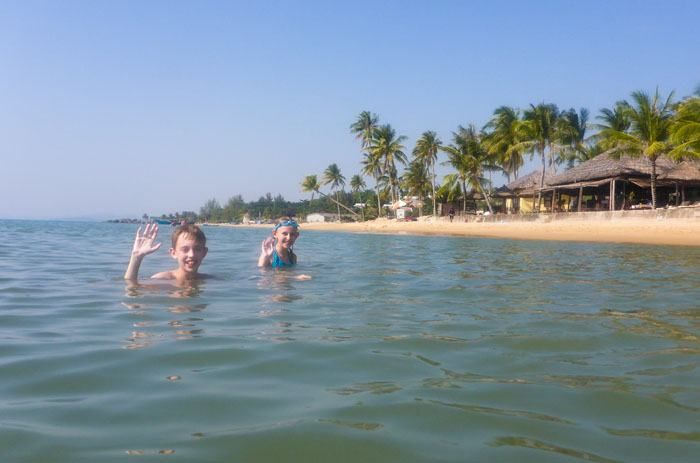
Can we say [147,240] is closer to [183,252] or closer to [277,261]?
[183,252]

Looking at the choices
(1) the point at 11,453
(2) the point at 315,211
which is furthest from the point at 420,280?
(2) the point at 315,211

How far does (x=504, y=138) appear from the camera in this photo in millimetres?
41344

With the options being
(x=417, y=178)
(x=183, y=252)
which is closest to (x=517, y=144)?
(x=417, y=178)

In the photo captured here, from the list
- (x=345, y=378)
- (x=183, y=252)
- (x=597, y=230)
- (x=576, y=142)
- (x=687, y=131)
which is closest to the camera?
(x=345, y=378)

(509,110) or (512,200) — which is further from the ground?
(509,110)

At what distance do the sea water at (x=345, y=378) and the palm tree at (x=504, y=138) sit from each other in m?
37.4

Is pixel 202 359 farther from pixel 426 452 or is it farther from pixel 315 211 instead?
pixel 315 211

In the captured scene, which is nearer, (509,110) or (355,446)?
(355,446)

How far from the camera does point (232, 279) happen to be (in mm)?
6676

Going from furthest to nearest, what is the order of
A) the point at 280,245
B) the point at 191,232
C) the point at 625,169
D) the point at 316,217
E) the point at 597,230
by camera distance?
the point at 316,217, the point at 625,169, the point at 597,230, the point at 280,245, the point at 191,232

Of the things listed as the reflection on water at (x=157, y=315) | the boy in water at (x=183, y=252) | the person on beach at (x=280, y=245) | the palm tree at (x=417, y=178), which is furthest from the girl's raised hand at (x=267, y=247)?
the palm tree at (x=417, y=178)

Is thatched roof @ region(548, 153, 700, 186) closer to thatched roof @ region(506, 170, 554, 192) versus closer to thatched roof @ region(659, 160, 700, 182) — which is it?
thatched roof @ region(659, 160, 700, 182)

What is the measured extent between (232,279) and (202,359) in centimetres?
382

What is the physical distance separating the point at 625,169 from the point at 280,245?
26679 mm
